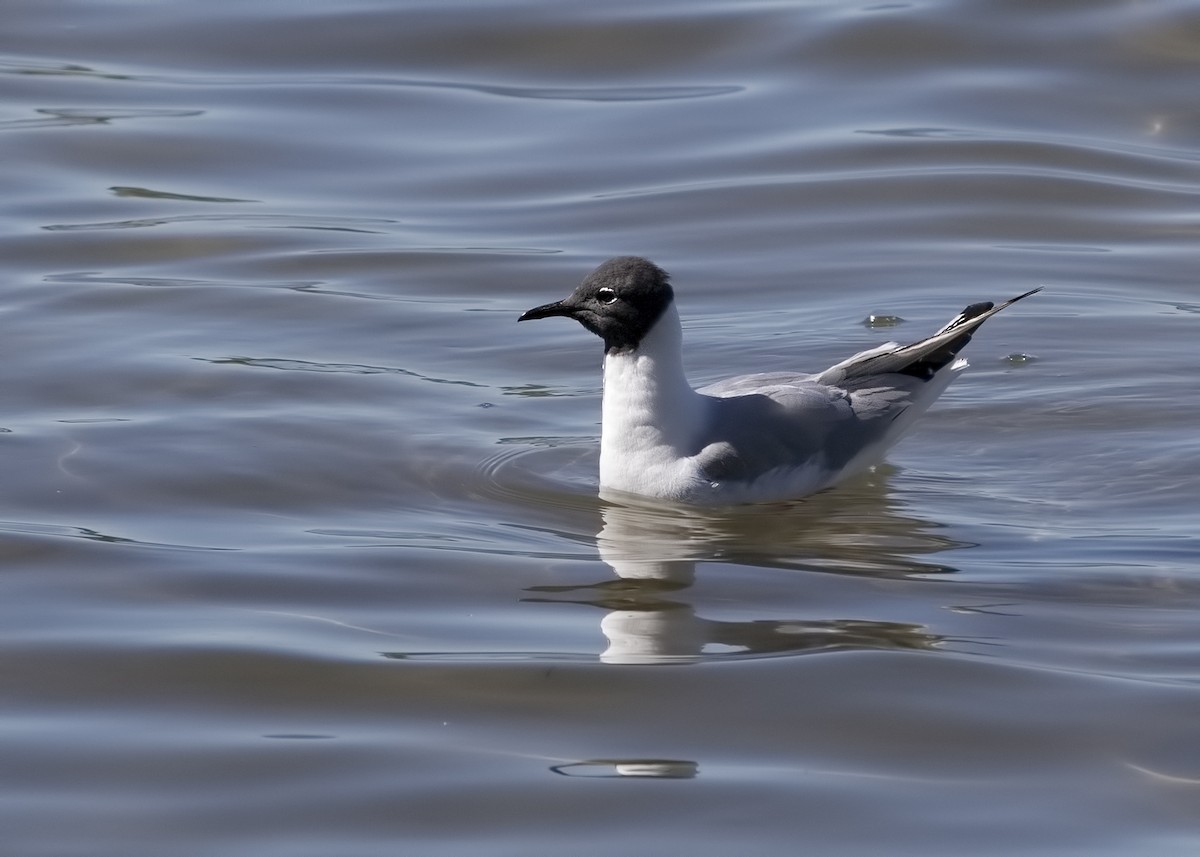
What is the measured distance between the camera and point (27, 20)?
53.2ft

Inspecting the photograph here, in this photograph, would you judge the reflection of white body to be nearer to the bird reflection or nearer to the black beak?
the bird reflection

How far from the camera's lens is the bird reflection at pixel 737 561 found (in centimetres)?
619

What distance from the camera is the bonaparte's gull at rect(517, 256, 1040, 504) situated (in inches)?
309

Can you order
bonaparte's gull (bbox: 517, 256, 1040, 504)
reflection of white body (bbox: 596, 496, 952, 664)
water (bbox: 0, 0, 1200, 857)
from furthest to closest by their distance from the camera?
bonaparte's gull (bbox: 517, 256, 1040, 504)
reflection of white body (bbox: 596, 496, 952, 664)
water (bbox: 0, 0, 1200, 857)

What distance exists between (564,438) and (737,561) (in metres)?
1.75

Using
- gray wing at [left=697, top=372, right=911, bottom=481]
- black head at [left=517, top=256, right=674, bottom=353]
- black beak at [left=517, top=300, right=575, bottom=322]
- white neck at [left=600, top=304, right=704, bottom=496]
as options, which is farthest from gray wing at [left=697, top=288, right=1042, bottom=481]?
black beak at [left=517, top=300, right=575, bottom=322]

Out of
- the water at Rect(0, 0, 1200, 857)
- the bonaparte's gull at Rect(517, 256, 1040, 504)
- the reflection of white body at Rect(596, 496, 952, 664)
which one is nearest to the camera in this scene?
the water at Rect(0, 0, 1200, 857)

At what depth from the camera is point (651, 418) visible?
25.9 ft

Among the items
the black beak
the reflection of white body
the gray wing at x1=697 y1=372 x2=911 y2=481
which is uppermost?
the black beak

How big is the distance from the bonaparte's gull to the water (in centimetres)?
15

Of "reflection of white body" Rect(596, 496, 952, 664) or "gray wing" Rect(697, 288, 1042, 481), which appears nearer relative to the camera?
"reflection of white body" Rect(596, 496, 952, 664)

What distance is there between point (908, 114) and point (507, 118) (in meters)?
2.93

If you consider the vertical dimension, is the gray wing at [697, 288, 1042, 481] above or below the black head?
below

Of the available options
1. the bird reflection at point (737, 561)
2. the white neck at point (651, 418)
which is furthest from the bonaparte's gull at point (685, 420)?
the bird reflection at point (737, 561)
